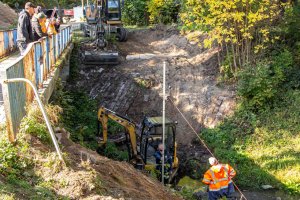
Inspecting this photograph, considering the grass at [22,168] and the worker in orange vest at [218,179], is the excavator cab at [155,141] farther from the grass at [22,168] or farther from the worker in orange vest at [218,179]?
the grass at [22,168]

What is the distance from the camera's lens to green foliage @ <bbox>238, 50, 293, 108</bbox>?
1504 cm

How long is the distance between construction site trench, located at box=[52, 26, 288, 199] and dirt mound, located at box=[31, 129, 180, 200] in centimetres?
678

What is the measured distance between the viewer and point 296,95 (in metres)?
15.3

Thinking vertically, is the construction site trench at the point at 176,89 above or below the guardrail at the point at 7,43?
below

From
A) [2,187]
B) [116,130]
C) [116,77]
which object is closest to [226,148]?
[116,130]

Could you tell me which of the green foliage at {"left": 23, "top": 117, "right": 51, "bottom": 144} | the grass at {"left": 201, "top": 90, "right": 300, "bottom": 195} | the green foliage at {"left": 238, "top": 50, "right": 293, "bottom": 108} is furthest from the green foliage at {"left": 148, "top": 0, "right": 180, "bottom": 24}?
the green foliage at {"left": 23, "top": 117, "right": 51, "bottom": 144}

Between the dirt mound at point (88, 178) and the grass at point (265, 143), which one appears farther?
the grass at point (265, 143)

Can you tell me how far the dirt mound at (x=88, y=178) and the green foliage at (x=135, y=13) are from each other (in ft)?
75.4

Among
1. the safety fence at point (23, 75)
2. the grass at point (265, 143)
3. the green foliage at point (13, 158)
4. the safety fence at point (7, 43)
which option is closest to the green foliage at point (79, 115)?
the safety fence at point (23, 75)

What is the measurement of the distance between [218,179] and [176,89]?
8.31m

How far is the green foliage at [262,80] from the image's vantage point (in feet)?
49.3

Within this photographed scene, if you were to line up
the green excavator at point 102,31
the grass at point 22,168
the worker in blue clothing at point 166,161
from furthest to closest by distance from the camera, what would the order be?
the green excavator at point 102,31
the worker in blue clothing at point 166,161
the grass at point 22,168

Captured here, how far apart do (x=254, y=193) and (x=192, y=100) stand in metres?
5.71

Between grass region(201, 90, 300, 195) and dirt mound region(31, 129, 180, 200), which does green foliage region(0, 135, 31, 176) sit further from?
grass region(201, 90, 300, 195)
